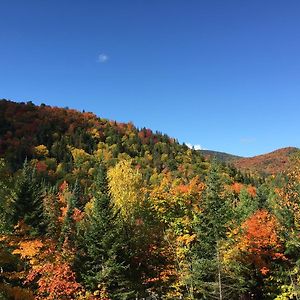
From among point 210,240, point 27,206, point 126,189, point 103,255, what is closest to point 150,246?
point 103,255

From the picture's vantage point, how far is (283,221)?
41.4 metres

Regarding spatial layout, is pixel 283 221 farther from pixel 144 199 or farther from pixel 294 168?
pixel 294 168

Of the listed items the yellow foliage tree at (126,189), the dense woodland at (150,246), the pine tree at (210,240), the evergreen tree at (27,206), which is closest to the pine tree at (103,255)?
the dense woodland at (150,246)

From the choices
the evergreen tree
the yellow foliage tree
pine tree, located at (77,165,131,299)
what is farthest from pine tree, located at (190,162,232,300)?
the evergreen tree

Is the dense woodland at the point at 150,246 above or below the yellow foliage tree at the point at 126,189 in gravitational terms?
below

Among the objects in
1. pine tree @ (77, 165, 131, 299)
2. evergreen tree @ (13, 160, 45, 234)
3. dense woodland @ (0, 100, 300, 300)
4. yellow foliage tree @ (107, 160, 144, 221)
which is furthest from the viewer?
yellow foliage tree @ (107, 160, 144, 221)

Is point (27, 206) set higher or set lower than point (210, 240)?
higher

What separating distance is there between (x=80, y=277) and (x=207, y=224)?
457 inches

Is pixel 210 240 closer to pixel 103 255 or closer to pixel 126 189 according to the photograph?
pixel 103 255

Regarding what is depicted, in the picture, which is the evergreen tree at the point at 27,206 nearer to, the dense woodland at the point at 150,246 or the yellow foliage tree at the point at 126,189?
the dense woodland at the point at 150,246

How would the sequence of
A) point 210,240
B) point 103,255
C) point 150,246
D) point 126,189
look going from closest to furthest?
1. point 210,240
2. point 103,255
3. point 150,246
4. point 126,189

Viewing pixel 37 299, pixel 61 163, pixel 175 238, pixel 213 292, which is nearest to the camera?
pixel 37 299

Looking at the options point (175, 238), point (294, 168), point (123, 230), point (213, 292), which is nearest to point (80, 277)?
point (123, 230)

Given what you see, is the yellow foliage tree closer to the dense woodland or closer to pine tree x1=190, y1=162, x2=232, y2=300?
the dense woodland
